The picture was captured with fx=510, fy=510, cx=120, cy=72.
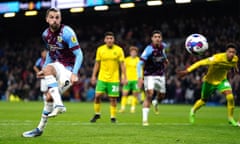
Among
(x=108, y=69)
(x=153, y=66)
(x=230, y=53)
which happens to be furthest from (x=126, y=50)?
(x=230, y=53)

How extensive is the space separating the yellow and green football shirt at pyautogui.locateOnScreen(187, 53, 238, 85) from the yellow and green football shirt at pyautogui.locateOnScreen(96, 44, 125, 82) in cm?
275

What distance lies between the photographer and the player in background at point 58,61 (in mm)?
8445

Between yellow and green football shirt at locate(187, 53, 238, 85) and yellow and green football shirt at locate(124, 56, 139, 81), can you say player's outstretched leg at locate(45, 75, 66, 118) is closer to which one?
yellow and green football shirt at locate(187, 53, 238, 85)

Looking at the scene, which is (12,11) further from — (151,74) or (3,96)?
(151,74)

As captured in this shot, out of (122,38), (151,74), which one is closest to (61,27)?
(151,74)

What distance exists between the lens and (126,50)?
1367 inches

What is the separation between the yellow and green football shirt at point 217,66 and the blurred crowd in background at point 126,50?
1368 centimetres

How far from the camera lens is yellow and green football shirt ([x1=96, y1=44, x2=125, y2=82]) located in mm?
14891

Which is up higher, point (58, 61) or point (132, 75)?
point (58, 61)

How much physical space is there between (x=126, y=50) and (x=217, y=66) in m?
21.6

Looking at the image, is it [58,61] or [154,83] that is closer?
[58,61]

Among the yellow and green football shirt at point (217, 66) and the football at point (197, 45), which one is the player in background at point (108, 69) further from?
the football at point (197, 45)

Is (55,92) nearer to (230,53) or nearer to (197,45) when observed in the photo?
(197,45)

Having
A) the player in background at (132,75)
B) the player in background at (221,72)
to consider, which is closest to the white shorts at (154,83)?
the player in background at (221,72)
